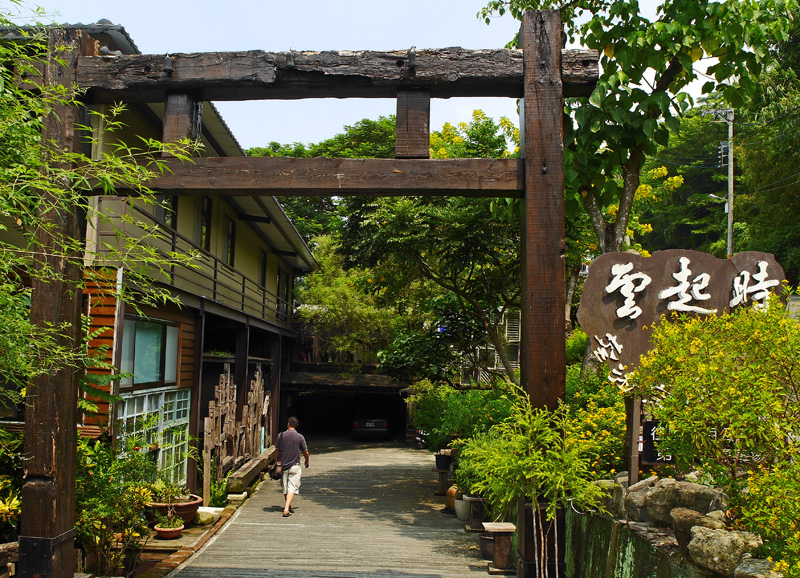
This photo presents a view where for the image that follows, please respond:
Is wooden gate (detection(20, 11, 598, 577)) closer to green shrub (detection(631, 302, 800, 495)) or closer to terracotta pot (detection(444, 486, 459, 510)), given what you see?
green shrub (detection(631, 302, 800, 495))

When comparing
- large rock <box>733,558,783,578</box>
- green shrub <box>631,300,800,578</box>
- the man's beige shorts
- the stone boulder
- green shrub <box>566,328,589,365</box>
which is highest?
green shrub <box>566,328,589,365</box>

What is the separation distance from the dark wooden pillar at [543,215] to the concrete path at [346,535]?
3823 millimetres

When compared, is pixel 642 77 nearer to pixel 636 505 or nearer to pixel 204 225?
pixel 636 505

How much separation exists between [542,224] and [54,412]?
405cm

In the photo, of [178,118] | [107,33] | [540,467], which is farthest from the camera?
[107,33]

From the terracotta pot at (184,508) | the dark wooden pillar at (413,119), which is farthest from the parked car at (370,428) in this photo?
the dark wooden pillar at (413,119)

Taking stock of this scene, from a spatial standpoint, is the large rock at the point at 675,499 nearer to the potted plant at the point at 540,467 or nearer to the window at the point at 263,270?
the potted plant at the point at 540,467

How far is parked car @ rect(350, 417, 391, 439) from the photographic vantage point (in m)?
27.8

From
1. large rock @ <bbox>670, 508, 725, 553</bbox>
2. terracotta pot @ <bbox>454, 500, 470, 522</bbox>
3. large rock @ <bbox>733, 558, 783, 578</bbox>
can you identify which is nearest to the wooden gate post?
large rock @ <bbox>670, 508, 725, 553</bbox>

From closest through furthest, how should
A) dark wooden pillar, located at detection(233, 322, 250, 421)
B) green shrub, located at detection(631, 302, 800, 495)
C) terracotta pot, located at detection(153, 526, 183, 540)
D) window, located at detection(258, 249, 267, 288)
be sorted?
green shrub, located at detection(631, 302, 800, 495) < terracotta pot, located at detection(153, 526, 183, 540) < dark wooden pillar, located at detection(233, 322, 250, 421) < window, located at detection(258, 249, 267, 288)

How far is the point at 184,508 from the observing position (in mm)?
10148

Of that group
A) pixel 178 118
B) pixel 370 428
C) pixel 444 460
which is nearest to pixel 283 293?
pixel 370 428

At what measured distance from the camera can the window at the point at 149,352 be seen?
9883 mm

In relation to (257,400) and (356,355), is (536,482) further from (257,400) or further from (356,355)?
(356,355)
